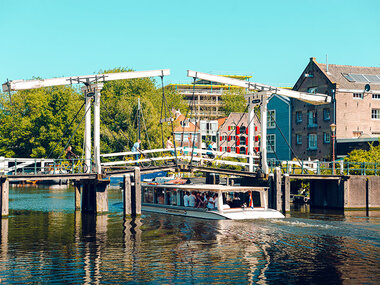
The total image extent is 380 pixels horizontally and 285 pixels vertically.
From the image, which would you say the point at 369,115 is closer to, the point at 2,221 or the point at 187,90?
the point at 2,221

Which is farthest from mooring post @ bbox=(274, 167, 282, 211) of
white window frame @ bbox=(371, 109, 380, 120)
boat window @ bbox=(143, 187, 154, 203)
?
white window frame @ bbox=(371, 109, 380, 120)

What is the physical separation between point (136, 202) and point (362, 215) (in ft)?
53.3

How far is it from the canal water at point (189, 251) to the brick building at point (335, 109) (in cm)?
2727

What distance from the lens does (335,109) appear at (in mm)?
62531

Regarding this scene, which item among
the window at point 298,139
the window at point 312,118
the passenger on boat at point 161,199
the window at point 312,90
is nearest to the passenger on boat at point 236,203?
the passenger on boat at point 161,199

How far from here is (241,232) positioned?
29641 mm

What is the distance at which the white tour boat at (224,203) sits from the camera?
1387 inches

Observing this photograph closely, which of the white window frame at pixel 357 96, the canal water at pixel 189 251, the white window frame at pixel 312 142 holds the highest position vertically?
the white window frame at pixel 357 96

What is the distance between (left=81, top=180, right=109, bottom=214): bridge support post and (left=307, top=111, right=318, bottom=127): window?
34.1 meters

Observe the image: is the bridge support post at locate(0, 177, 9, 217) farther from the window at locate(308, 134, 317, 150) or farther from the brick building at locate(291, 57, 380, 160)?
the window at locate(308, 134, 317, 150)

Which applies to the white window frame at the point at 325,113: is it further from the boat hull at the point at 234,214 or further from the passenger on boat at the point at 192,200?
the passenger on boat at the point at 192,200

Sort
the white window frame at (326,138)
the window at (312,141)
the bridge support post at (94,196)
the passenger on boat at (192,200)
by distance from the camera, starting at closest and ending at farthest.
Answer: the bridge support post at (94,196) → the passenger on boat at (192,200) → the white window frame at (326,138) → the window at (312,141)

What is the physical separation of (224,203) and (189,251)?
12.4 m

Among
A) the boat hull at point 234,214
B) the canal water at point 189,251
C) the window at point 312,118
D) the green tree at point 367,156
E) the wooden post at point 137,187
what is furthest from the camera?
the window at point 312,118
